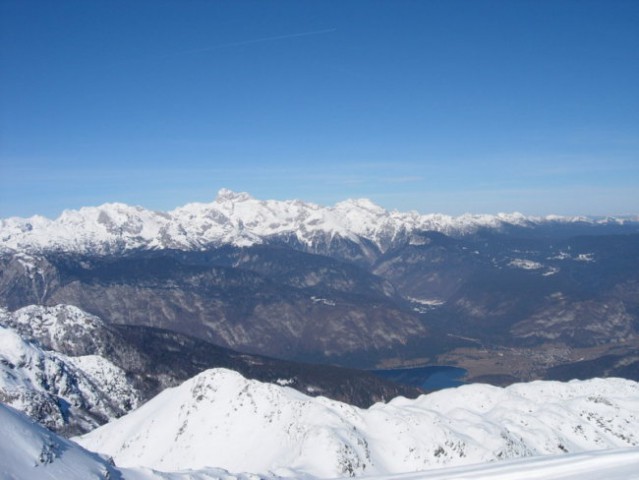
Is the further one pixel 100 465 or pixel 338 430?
pixel 338 430

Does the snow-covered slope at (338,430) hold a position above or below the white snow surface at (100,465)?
below

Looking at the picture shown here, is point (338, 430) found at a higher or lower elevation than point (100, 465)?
lower

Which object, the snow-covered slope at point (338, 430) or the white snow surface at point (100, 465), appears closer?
the white snow surface at point (100, 465)

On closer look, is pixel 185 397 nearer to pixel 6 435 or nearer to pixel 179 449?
pixel 179 449
